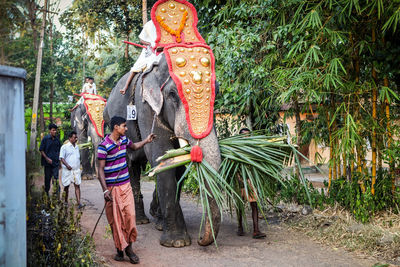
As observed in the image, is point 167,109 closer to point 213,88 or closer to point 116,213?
point 213,88

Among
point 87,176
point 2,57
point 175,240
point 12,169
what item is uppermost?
point 2,57

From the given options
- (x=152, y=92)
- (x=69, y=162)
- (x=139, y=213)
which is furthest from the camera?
(x=69, y=162)

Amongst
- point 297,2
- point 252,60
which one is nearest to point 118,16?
point 252,60

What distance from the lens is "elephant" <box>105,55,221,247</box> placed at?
4.41 meters

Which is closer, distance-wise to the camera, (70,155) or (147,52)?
(147,52)

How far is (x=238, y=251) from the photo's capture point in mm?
4809

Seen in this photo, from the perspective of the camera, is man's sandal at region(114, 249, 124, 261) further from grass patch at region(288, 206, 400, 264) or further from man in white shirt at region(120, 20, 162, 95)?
grass patch at region(288, 206, 400, 264)

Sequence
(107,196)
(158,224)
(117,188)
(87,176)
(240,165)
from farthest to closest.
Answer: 1. (87,176)
2. (158,224)
3. (240,165)
4. (117,188)
5. (107,196)

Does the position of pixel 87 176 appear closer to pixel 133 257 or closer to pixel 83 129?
pixel 83 129

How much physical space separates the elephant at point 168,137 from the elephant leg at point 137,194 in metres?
1.26

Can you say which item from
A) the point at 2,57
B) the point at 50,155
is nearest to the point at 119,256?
the point at 2,57

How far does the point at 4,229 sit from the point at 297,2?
4.73 m

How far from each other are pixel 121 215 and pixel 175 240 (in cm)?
93

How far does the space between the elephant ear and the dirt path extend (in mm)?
1682
